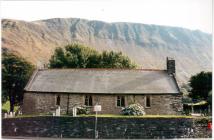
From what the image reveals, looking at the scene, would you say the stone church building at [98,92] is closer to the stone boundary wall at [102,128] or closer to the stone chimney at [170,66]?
the stone chimney at [170,66]

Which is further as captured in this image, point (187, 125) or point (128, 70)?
point (128, 70)

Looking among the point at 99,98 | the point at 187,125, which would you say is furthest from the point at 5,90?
the point at 187,125

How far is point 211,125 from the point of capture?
58.5ft

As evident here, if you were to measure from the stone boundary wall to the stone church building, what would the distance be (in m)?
1.40

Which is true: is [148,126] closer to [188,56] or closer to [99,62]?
[99,62]

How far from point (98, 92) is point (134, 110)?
2239mm

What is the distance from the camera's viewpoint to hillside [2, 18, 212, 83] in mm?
24047

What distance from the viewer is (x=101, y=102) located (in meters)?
19.5

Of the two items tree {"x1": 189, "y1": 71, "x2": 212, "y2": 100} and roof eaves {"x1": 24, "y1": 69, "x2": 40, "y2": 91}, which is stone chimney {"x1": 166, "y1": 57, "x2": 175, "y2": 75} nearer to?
tree {"x1": 189, "y1": 71, "x2": 212, "y2": 100}

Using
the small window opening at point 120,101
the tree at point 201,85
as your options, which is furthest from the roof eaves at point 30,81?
the tree at point 201,85

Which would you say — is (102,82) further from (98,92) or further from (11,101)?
(11,101)

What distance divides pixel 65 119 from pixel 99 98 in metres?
2.50

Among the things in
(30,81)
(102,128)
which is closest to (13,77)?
(30,81)

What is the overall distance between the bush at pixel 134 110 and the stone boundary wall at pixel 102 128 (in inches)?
38.6
